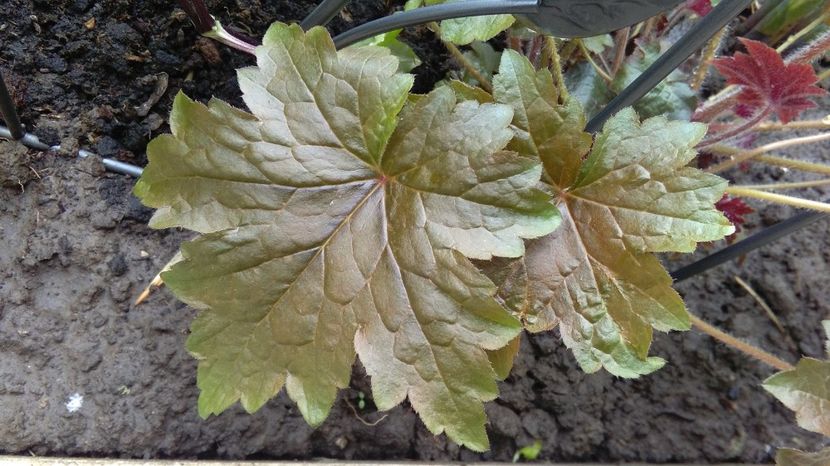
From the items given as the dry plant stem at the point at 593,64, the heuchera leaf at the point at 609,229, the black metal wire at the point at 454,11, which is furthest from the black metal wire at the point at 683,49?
the dry plant stem at the point at 593,64

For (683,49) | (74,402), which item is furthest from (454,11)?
(74,402)

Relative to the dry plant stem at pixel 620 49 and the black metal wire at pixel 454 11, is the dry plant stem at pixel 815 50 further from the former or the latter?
the black metal wire at pixel 454 11

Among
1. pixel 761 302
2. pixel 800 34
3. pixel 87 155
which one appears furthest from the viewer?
pixel 761 302

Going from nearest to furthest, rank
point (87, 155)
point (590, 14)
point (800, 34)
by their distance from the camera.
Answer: point (590, 14) < point (87, 155) < point (800, 34)

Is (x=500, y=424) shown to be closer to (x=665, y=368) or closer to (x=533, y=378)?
(x=533, y=378)

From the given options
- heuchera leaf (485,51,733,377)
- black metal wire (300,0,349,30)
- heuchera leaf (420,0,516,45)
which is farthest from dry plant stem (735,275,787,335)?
black metal wire (300,0,349,30)

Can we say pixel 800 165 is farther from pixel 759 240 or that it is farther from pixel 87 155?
pixel 87 155
